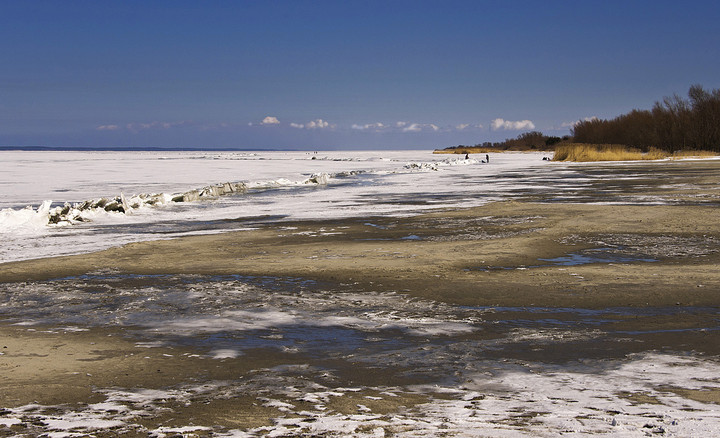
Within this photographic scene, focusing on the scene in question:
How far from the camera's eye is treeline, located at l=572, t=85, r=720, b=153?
6506cm

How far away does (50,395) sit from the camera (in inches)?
178

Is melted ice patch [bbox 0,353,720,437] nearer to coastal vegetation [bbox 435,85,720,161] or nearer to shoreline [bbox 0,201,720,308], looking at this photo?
shoreline [bbox 0,201,720,308]

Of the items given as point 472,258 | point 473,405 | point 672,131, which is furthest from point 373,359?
point 672,131

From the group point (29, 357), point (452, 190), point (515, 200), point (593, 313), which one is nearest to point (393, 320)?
point (593, 313)

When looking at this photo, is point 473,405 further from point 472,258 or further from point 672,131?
point 672,131

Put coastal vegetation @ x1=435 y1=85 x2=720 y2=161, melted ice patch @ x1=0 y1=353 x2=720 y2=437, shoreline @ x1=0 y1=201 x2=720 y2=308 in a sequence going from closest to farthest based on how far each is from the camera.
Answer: melted ice patch @ x1=0 y1=353 x2=720 y2=437
shoreline @ x1=0 y1=201 x2=720 y2=308
coastal vegetation @ x1=435 y1=85 x2=720 y2=161

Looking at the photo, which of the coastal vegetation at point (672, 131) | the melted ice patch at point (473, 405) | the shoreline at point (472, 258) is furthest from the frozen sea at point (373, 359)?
the coastal vegetation at point (672, 131)

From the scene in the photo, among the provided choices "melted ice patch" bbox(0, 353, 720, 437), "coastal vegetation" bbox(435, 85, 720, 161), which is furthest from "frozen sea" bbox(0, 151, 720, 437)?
"coastal vegetation" bbox(435, 85, 720, 161)

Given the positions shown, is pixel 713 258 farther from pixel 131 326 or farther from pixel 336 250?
pixel 131 326

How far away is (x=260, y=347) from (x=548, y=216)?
10.6 m

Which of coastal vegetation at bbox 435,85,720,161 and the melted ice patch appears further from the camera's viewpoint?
coastal vegetation at bbox 435,85,720,161

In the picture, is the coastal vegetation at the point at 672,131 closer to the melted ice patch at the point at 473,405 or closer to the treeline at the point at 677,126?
the treeline at the point at 677,126

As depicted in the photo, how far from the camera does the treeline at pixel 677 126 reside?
213ft

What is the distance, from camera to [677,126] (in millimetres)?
66688
